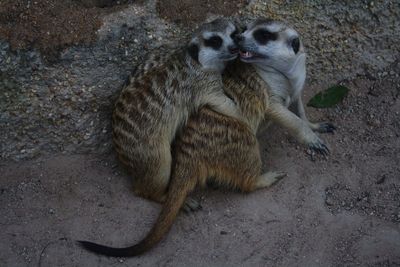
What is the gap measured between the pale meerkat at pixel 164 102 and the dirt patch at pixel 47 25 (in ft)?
0.92

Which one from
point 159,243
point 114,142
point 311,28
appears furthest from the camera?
point 311,28

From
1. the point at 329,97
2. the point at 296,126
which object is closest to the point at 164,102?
the point at 296,126

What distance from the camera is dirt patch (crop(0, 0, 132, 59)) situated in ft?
8.11

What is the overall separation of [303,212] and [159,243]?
560 millimetres

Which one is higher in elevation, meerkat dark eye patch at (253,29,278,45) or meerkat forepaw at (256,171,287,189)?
meerkat dark eye patch at (253,29,278,45)

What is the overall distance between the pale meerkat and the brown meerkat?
5cm

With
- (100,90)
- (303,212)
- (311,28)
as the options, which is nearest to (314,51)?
(311,28)

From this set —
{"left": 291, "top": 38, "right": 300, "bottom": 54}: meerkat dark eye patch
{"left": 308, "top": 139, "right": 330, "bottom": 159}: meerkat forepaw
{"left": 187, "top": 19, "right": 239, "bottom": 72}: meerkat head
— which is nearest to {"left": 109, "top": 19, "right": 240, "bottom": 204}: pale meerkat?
{"left": 187, "top": 19, "right": 239, "bottom": 72}: meerkat head

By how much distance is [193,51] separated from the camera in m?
2.46

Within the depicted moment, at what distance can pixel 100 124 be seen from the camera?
8.73ft

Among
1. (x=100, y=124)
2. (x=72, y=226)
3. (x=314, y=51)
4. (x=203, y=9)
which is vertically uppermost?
(x=203, y=9)

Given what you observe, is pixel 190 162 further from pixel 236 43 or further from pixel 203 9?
pixel 203 9

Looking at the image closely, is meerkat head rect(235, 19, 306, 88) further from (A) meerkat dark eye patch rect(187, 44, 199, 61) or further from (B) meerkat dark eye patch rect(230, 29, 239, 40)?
(A) meerkat dark eye patch rect(187, 44, 199, 61)

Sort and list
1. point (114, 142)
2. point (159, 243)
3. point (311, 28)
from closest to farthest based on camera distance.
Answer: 1. point (159, 243)
2. point (114, 142)
3. point (311, 28)
